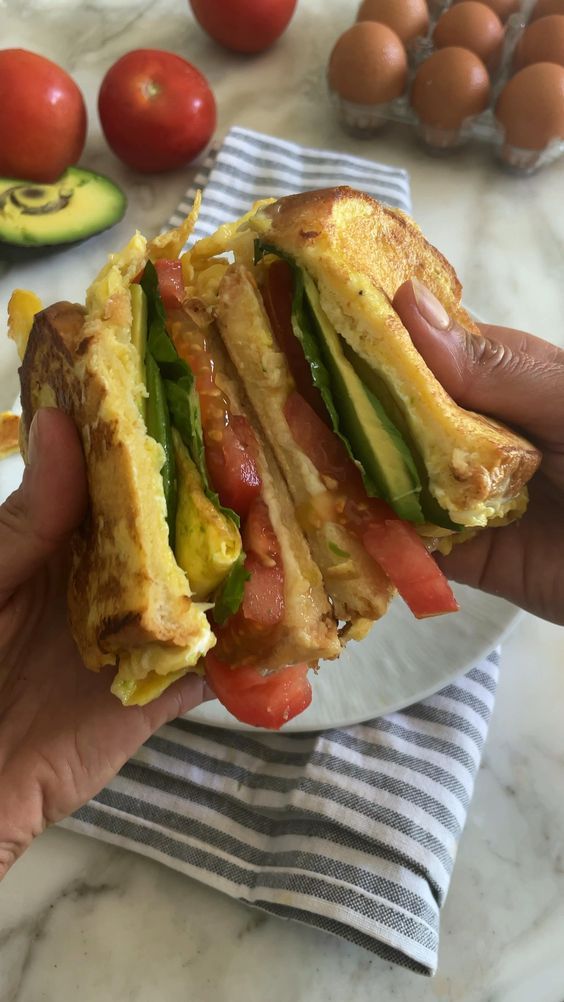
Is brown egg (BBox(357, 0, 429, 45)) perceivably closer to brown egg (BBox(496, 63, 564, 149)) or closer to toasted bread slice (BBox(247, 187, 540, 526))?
brown egg (BBox(496, 63, 564, 149))

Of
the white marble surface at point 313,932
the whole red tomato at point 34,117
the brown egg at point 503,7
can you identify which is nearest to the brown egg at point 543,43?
the brown egg at point 503,7

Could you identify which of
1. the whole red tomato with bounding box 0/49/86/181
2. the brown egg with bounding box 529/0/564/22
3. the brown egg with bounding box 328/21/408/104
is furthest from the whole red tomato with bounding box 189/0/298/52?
the brown egg with bounding box 529/0/564/22

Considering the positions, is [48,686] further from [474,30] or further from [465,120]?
[474,30]

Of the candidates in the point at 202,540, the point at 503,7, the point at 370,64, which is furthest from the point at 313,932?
the point at 503,7

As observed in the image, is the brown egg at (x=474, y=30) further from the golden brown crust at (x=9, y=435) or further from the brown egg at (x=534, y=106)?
the golden brown crust at (x=9, y=435)

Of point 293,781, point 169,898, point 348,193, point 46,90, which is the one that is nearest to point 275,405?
point 348,193

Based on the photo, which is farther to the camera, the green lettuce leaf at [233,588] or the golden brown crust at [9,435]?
the golden brown crust at [9,435]
